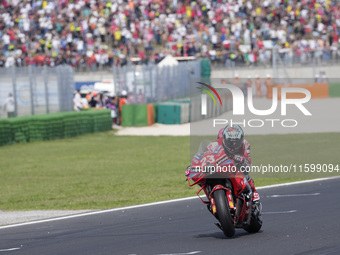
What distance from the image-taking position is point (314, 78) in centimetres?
3825

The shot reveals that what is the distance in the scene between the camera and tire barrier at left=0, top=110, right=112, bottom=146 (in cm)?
2428

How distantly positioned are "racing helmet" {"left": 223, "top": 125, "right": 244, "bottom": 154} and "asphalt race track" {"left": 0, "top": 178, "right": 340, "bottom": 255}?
102cm

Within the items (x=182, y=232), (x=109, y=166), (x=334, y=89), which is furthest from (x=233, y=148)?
(x=334, y=89)

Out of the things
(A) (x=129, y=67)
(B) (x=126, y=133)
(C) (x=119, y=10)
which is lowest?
(B) (x=126, y=133)

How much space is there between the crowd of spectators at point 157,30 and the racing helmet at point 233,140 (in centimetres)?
3270

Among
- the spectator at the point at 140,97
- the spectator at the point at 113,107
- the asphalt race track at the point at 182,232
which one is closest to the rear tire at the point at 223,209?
the asphalt race track at the point at 182,232

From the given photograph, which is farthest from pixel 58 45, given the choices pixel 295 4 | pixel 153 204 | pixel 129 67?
pixel 153 204

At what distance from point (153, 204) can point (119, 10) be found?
3253cm

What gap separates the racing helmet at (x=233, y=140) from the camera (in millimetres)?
8039

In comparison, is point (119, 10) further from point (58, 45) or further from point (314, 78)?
point (314, 78)

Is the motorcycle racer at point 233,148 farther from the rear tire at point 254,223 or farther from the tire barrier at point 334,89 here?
the tire barrier at point 334,89

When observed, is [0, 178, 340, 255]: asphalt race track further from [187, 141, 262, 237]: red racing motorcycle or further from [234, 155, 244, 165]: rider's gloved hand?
[234, 155, 244, 165]: rider's gloved hand

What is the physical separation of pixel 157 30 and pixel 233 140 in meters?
34.8

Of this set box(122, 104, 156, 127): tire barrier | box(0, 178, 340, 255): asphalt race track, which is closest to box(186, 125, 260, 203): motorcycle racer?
box(0, 178, 340, 255): asphalt race track
